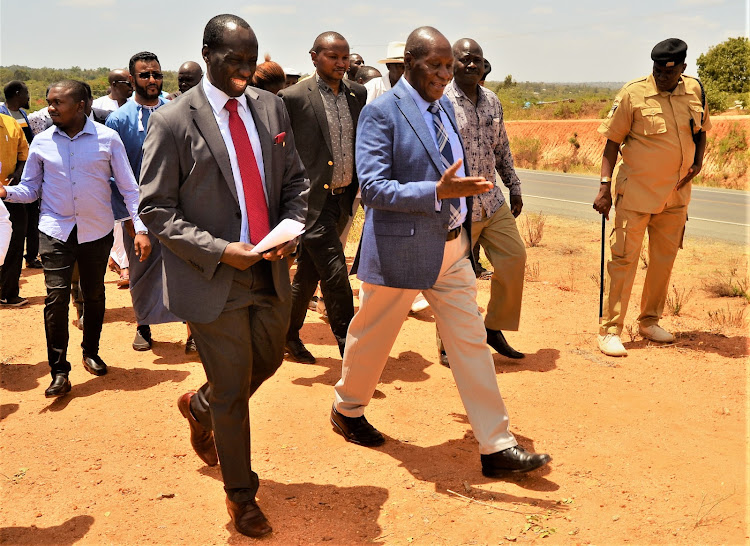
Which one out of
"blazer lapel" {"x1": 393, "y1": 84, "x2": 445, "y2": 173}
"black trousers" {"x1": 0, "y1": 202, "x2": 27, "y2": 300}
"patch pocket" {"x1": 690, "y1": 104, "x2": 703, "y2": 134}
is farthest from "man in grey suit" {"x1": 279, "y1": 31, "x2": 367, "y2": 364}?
"black trousers" {"x1": 0, "y1": 202, "x2": 27, "y2": 300}

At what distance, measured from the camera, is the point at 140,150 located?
6711 millimetres

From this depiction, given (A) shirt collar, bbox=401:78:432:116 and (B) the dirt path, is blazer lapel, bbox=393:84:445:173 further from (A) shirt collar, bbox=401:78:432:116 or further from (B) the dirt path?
(B) the dirt path

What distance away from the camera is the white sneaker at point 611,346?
251 inches

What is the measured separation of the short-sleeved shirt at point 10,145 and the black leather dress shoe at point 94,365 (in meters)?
2.88

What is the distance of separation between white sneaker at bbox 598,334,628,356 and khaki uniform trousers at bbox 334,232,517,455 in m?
2.37

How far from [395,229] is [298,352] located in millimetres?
2293

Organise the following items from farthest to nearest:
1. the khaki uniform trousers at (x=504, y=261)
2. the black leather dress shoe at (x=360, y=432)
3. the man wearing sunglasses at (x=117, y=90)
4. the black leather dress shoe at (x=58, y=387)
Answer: the man wearing sunglasses at (x=117, y=90)
the khaki uniform trousers at (x=504, y=261)
the black leather dress shoe at (x=58, y=387)
the black leather dress shoe at (x=360, y=432)

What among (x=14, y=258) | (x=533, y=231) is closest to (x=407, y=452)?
(x=14, y=258)

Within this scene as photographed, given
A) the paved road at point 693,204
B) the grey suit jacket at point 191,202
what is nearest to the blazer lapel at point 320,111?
the grey suit jacket at point 191,202

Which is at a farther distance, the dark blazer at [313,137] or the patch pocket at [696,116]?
the patch pocket at [696,116]

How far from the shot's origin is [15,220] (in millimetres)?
8414

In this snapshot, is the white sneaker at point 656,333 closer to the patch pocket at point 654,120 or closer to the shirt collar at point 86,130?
the patch pocket at point 654,120

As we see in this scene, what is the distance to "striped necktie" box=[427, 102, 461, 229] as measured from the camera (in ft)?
13.9

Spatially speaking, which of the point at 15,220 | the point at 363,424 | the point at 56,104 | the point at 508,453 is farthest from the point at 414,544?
the point at 15,220
